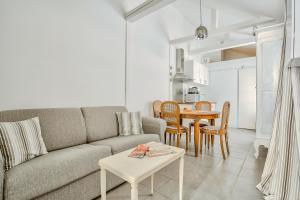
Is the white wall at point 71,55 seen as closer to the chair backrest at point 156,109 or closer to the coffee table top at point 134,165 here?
the chair backrest at point 156,109

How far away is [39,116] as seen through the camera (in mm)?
1642

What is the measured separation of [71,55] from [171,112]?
1903 millimetres

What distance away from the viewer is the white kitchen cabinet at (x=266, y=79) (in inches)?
101

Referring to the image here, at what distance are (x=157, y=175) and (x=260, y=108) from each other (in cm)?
221

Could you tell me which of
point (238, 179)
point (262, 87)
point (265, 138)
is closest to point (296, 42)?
point (238, 179)

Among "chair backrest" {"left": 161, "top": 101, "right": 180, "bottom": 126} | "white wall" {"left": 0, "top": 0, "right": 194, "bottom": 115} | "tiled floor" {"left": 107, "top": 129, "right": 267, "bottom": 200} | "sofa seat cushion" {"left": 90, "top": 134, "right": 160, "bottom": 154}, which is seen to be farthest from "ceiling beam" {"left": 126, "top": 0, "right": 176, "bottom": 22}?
"tiled floor" {"left": 107, "top": 129, "right": 267, "bottom": 200}

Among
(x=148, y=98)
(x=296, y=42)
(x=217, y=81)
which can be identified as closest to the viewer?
(x=296, y=42)

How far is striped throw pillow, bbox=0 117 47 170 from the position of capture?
117 cm

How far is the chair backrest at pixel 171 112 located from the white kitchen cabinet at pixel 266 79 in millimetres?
1470

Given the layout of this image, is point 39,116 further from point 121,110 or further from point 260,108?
point 260,108

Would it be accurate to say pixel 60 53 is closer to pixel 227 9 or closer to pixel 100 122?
pixel 100 122

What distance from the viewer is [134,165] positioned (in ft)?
3.67

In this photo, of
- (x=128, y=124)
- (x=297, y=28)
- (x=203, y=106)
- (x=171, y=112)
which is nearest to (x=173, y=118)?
(x=171, y=112)

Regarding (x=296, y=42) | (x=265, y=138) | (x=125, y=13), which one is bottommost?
(x=265, y=138)
